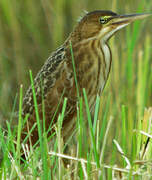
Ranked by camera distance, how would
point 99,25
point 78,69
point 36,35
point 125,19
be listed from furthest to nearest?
point 36,35, point 78,69, point 99,25, point 125,19

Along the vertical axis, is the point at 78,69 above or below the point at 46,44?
above

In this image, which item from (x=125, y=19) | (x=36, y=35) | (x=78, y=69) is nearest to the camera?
(x=125, y=19)

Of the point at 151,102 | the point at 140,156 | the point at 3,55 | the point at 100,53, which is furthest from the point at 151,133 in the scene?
the point at 3,55

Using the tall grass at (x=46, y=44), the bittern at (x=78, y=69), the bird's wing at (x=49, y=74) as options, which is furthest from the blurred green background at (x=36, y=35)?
the bird's wing at (x=49, y=74)

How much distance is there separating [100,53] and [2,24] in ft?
6.97

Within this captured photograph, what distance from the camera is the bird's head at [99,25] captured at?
3.16 m

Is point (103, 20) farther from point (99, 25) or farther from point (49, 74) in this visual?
point (49, 74)

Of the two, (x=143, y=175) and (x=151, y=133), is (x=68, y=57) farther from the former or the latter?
(x=143, y=175)

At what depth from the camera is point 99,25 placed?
3229 millimetres

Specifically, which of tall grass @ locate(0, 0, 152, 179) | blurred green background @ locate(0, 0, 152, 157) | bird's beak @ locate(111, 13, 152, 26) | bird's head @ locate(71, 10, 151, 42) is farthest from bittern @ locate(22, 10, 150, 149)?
blurred green background @ locate(0, 0, 152, 157)

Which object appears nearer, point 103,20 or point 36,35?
point 103,20

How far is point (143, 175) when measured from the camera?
229 centimetres

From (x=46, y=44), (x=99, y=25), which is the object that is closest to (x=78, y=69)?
(x=99, y=25)

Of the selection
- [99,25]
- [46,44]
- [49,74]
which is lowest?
[46,44]
